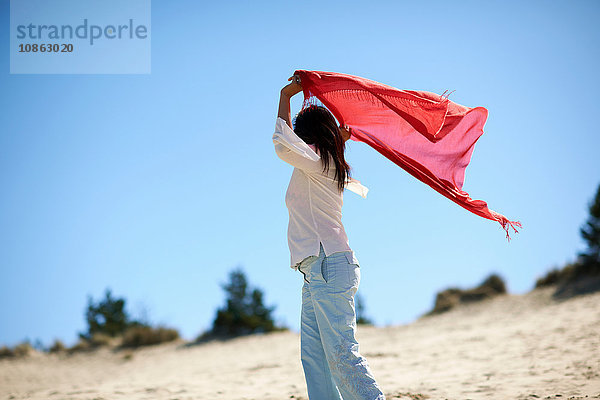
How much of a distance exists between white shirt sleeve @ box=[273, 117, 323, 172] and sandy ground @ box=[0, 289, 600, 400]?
283 cm

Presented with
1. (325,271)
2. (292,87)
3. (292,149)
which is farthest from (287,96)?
(325,271)

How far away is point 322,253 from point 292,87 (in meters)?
1.22

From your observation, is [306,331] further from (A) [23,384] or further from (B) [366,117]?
(A) [23,384]

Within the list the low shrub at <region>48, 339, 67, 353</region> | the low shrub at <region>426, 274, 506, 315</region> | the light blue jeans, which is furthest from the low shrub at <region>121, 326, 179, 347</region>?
the light blue jeans

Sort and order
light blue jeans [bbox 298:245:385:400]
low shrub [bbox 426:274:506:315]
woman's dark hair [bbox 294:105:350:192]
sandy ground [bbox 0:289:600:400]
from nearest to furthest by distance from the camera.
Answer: light blue jeans [bbox 298:245:385:400] → woman's dark hair [bbox 294:105:350:192] → sandy ground [bbox 0:289:600:400] → low shrub [bbox 426:274:506:315]

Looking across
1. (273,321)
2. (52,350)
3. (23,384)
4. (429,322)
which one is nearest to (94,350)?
(52,350)

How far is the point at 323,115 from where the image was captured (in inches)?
134

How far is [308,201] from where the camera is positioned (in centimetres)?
326

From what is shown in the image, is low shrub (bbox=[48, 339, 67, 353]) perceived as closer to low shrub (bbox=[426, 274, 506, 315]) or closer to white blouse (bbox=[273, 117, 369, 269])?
low shrub (bbox=[426, 274, 506, 315])

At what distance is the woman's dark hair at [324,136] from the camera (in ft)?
10.9

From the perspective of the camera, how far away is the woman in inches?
122

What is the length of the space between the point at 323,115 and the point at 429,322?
511 inches

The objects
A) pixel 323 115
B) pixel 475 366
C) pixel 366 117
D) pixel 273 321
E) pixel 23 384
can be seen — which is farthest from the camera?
pixel 273 321

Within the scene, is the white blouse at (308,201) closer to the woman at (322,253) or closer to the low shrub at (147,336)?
the woman at (322,253)
